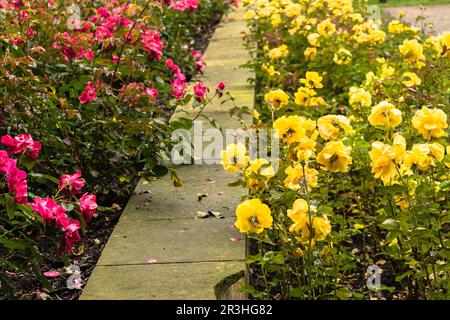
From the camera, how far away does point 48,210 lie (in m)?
2.76

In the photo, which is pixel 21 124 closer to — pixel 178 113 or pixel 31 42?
pixel 31 42

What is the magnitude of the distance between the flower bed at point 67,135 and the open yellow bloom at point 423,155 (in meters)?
1.03

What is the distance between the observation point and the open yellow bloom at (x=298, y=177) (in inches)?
112

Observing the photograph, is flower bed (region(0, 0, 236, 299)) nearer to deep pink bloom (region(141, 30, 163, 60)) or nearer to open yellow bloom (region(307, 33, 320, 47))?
deep pink bloom (region(141, 30, 163, 60))

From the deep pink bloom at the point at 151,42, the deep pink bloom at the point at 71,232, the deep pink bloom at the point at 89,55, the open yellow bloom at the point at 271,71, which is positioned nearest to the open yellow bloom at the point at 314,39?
the open yellow bloom at the point at 271,71

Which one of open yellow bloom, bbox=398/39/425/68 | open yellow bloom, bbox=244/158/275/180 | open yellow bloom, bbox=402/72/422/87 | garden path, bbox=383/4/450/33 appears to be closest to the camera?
open yellow bloom, bbox=244/158/275/180

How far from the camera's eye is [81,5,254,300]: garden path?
9.61 ft

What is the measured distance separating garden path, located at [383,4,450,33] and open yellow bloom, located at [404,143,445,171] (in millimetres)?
7271

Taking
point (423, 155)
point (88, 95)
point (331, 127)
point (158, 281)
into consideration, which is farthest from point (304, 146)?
point (88, 95)

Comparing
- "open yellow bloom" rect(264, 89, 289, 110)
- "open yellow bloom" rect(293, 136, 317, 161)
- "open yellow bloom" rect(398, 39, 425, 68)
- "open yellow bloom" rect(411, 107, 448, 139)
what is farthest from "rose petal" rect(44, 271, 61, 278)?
"open yellow bloom" rect(398, 39, 425, 68)

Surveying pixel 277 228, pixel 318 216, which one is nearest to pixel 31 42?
pixel 277 228

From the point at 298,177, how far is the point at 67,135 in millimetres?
1267

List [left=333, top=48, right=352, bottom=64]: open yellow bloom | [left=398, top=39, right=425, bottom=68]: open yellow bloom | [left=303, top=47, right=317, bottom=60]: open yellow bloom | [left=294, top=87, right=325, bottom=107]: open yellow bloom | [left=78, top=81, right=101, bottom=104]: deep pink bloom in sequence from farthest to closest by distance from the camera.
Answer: [left=303, top=47, right=317, bottom=60]: open yellow bloom < [left=333, top=48, right=352, bottom=64]: open yellow bloom < [left=398, top=39, right=425, bottom=68]: open yellow bloom < [left=294, top=87, right=325, bottom=107]: open yellow bloom < [left=78, top=81, right=101, bottom=104]: deep pink bloom

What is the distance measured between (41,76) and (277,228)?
55.3 inches
